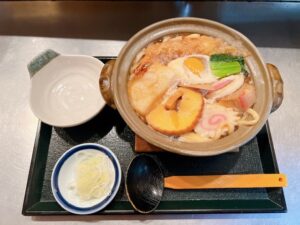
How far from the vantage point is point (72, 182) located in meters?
1.29

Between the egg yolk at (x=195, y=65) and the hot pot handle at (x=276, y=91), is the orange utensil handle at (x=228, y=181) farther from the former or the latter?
the egg yolk at (x=195, y=65)

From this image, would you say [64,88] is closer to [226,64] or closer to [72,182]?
[72,182]

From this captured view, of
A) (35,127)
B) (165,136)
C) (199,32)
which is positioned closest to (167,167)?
(165,136)

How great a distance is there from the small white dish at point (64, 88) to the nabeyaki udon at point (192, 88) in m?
0.31

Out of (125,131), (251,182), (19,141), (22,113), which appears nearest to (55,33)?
(22,113)

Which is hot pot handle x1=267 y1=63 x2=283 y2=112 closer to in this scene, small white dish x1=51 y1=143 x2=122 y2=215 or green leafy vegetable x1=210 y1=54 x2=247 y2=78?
green leafy vegetable x1=210 y1=54 x2=247 y2=78

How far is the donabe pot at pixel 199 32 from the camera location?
112cm

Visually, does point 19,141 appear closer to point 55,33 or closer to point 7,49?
point 7,49

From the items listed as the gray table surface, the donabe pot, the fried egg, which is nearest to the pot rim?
the donabe pot

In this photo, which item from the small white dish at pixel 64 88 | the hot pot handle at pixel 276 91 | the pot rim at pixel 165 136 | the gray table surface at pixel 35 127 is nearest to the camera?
the pot rim at pixel 165 136

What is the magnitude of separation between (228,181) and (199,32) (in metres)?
0.69

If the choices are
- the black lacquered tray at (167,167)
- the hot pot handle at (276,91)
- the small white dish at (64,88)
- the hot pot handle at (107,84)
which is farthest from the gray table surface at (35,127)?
the hot pot handle at (107,84)

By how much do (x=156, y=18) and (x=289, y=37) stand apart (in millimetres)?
946

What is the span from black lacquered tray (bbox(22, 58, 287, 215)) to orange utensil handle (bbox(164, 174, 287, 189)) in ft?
0.11
